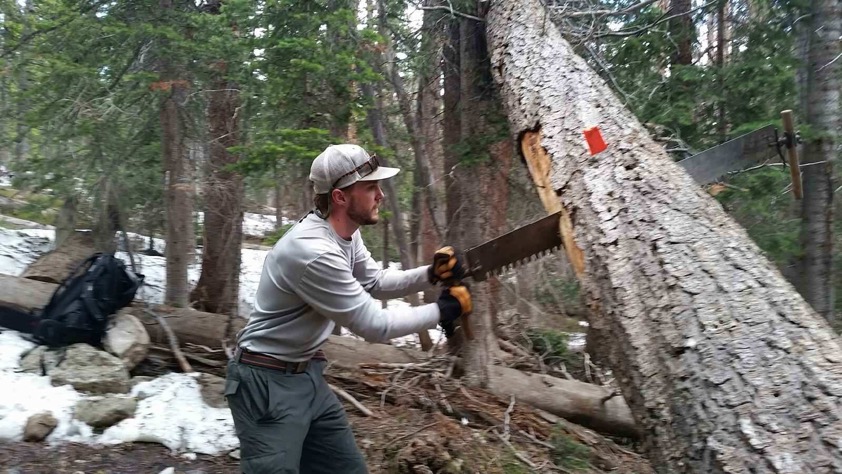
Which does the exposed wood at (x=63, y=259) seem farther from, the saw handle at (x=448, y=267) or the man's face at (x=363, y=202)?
the saw handle at (x=448, y=267)

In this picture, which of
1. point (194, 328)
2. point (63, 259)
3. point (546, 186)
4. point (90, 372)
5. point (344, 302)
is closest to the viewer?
point (344, 302)

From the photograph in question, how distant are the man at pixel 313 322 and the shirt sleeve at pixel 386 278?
12cm

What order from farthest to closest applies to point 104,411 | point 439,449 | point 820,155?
point 820,155 < point 104,411 < point 439,449

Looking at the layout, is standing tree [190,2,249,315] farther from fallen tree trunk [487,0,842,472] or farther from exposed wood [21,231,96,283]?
fallen tree trunk [487,0,842,472]

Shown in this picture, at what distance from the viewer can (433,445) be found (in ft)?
13.8

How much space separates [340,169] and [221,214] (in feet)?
15.7

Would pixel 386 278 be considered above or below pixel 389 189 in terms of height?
below

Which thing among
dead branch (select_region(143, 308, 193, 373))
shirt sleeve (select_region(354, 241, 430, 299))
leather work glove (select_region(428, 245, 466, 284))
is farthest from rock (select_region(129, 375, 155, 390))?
leather work glove (select_region(428, 245, 466, 284))

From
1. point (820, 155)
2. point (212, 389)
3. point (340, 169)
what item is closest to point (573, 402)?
point (212, 389)

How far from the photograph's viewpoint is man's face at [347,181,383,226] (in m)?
3.17

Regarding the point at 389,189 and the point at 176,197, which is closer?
the point at 176,197

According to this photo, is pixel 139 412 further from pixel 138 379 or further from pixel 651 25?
pixel 651 25

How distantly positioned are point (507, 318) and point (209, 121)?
4507mm

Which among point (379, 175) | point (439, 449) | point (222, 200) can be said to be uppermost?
point (222, 200)
